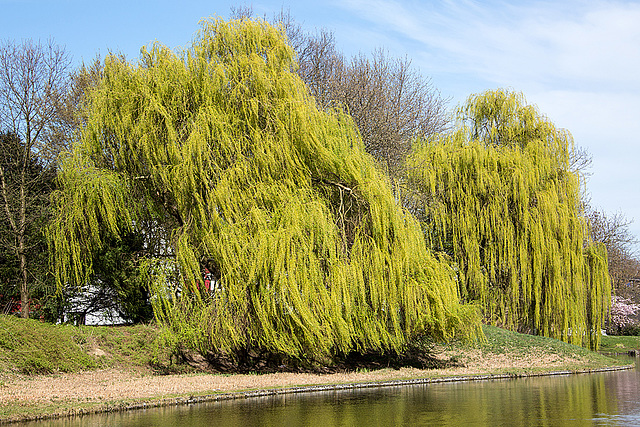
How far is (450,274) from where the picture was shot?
59.2ft

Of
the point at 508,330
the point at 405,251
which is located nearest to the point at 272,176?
the point at 405,251

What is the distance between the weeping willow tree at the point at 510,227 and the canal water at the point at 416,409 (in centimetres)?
942

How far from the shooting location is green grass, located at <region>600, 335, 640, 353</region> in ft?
114

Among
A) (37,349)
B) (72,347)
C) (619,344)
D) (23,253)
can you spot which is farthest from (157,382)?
(619,344)

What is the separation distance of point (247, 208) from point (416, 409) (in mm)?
7753

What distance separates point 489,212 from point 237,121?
1120 cm

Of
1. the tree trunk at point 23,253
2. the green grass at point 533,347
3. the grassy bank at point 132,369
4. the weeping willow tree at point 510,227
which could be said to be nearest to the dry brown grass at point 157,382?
the grassy bank at point 132,369

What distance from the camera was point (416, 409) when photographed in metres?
10.7

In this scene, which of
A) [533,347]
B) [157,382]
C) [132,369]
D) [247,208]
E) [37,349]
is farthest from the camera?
[533,347]

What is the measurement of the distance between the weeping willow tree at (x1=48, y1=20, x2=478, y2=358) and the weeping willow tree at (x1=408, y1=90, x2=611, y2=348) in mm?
6458

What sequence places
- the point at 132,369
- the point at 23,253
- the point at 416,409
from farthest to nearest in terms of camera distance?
the point at 23,253
the point at 132,369
the point at 416,409

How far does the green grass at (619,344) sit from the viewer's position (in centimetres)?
3484

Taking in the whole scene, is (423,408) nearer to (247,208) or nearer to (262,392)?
(262,392)

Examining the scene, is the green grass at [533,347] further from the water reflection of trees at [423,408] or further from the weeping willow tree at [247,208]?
the water reflection of trees at [423,408]
